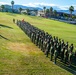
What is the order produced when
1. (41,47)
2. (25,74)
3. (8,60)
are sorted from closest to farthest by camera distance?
(25,74) → (8,60) → (41,47)

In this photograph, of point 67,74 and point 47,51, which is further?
point 47,51

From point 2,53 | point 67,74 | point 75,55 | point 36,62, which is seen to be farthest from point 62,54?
point 2,53

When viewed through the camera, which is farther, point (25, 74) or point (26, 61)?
point (26, 61)

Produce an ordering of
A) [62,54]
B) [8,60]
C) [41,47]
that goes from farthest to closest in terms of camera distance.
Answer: [41,47] < [62,54] < [8,60]

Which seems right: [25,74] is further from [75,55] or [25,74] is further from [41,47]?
[41,47]

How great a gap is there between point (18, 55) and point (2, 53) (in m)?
1.42

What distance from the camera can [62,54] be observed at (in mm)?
18969

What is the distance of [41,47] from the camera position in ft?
74.3

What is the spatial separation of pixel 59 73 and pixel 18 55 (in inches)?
201

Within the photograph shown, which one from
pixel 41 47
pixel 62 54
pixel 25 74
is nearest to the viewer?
pixel 25 74

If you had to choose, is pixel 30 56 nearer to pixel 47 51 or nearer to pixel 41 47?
pixel 47 51

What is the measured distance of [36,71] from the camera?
1558cm

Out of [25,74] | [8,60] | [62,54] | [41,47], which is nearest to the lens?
[25,74]

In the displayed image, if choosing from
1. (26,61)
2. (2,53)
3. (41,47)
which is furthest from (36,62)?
(41,47)
